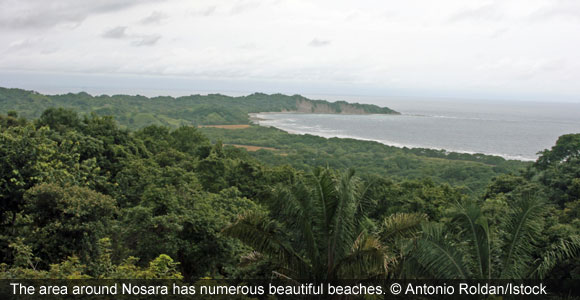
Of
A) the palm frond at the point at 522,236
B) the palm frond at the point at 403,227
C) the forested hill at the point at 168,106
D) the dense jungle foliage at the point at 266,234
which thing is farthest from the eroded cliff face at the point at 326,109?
the palm frond at the point at 403,227

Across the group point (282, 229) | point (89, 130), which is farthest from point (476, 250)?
point (89, 130)

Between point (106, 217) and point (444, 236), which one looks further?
point (106, 217)

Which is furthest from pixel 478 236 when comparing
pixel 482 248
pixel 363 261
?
pixel 363 261

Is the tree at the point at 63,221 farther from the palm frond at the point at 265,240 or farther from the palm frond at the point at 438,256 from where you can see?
the palm frond at the point at 438,256

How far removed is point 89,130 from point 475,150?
66510mm

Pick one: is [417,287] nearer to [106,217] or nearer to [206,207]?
[206,207]

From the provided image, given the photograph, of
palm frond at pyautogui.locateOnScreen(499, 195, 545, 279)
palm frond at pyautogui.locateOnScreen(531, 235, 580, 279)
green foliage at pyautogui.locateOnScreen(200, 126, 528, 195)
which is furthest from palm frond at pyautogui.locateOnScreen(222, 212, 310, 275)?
green foliage at pyautogui.locateOnScreen(200, 126, 528, 195)

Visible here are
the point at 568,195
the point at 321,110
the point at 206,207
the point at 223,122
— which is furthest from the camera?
the point at 321,110

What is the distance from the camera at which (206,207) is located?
13094 millimetres

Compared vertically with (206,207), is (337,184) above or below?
above

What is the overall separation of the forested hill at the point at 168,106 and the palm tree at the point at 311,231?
86534 mm

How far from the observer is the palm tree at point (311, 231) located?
9.09m

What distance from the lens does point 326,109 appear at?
552 ft

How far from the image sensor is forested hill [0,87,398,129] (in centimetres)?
9800
